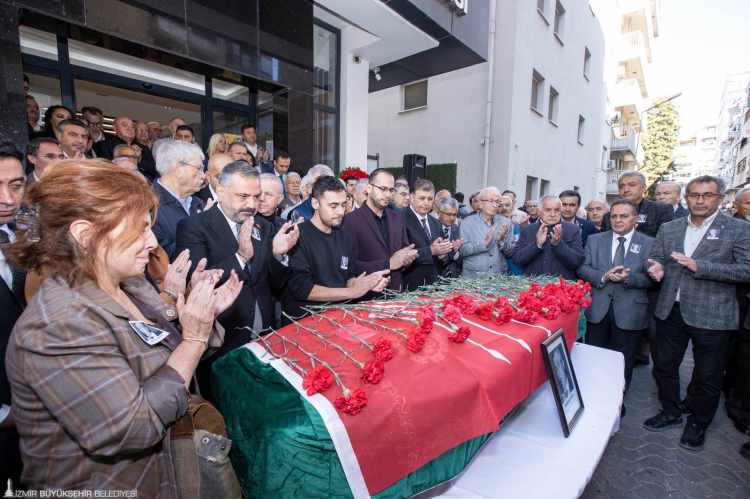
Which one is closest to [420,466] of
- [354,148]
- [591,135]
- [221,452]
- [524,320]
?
[221,452]

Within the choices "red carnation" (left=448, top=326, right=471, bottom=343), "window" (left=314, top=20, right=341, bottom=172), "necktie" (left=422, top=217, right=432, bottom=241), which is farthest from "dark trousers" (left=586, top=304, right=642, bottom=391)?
"window" (left=314, top=20, right=341, bottom=172)

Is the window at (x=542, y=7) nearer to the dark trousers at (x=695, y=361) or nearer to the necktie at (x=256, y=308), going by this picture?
the dark trousers at (x=695, y=361)

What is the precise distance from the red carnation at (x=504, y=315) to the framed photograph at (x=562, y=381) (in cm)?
24

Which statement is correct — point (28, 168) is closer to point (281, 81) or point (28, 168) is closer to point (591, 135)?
point (281, 81)

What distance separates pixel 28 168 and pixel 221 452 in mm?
3834

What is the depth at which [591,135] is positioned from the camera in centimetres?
1847

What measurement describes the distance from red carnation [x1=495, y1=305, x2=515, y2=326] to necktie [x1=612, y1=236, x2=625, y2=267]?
2016 millimetres

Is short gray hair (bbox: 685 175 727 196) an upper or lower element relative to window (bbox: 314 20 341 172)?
lower

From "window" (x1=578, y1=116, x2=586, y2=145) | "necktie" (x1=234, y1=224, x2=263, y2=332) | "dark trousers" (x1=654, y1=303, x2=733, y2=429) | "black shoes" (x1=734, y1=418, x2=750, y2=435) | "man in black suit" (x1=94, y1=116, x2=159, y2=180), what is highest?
"window" (x1=578, y1=116, x2=586, y2=145)

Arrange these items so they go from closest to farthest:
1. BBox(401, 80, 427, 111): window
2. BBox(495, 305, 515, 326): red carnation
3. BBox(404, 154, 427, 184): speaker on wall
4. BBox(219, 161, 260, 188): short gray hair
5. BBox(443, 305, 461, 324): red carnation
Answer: BBox(443, 305, 461, 324): red carnation → BBox(495, 305, 515, 326): red carnation → BBox(219, 161, 260, 188): short gray hair → BBox(404, 154, 427, 184): speaker on wall → BBox(401, 80, 427, 111): window

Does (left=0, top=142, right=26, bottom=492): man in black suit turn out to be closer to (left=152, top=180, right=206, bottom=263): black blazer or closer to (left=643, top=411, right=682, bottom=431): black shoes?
(left=152, top=180, right=206, bottom=263): black blazer

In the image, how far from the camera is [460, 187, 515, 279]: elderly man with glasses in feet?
14.6

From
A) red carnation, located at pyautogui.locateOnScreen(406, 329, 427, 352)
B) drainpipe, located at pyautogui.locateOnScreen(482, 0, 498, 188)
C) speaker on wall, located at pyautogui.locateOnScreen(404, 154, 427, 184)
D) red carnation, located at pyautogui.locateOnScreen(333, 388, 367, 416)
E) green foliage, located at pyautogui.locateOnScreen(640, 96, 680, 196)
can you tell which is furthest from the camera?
green foliage, located at pyautogui.locateOnScreen(640, 96, 680, 196)

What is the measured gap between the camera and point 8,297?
1.49 metres
